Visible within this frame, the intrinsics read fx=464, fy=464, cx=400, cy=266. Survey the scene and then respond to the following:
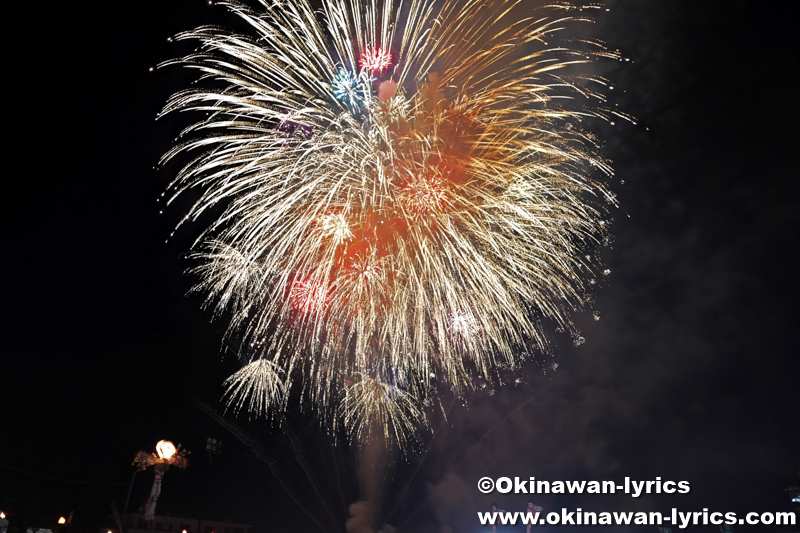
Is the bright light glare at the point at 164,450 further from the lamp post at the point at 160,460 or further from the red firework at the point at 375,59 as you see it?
the red firework at the point at 375,59

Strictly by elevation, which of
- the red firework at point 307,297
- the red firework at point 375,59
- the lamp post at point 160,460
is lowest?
the lamp post at point 160,460

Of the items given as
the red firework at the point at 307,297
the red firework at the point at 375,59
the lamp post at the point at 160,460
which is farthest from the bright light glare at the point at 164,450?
the red firework at the point at 375,59

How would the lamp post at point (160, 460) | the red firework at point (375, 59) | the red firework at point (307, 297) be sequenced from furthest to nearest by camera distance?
the lamp post at point (160, 460), the red firework at point (307, 297), the red firework at point (375, 59)

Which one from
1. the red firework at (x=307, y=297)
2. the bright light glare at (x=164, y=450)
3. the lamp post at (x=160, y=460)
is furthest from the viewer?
the bright light glare at (x=164, y=450)

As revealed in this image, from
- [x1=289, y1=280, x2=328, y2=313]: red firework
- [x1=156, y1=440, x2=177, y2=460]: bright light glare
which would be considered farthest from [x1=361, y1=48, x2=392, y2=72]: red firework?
[x1=156, y1=440, x2=177, y2=460]: bright light glare

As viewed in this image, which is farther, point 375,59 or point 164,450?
point 164,450

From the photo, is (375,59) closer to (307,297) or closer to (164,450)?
(307,297)

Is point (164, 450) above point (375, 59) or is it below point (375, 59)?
below

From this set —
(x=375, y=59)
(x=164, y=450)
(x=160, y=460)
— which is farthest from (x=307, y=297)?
(x=160, y=460)

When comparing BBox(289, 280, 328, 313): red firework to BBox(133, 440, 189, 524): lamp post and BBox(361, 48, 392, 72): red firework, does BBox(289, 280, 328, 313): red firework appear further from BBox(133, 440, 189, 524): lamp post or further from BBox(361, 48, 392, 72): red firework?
BBox(133, 440, 189, 524): lamp post

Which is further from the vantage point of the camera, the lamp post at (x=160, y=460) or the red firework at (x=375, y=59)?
the lamp post at (x=160, y=460)

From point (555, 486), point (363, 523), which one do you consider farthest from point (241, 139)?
point (363, 523)

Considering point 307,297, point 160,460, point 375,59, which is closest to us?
point 375,59

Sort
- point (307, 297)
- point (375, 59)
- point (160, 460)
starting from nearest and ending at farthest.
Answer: point (375, 59)
point (307, 297)
point (160, 460)
